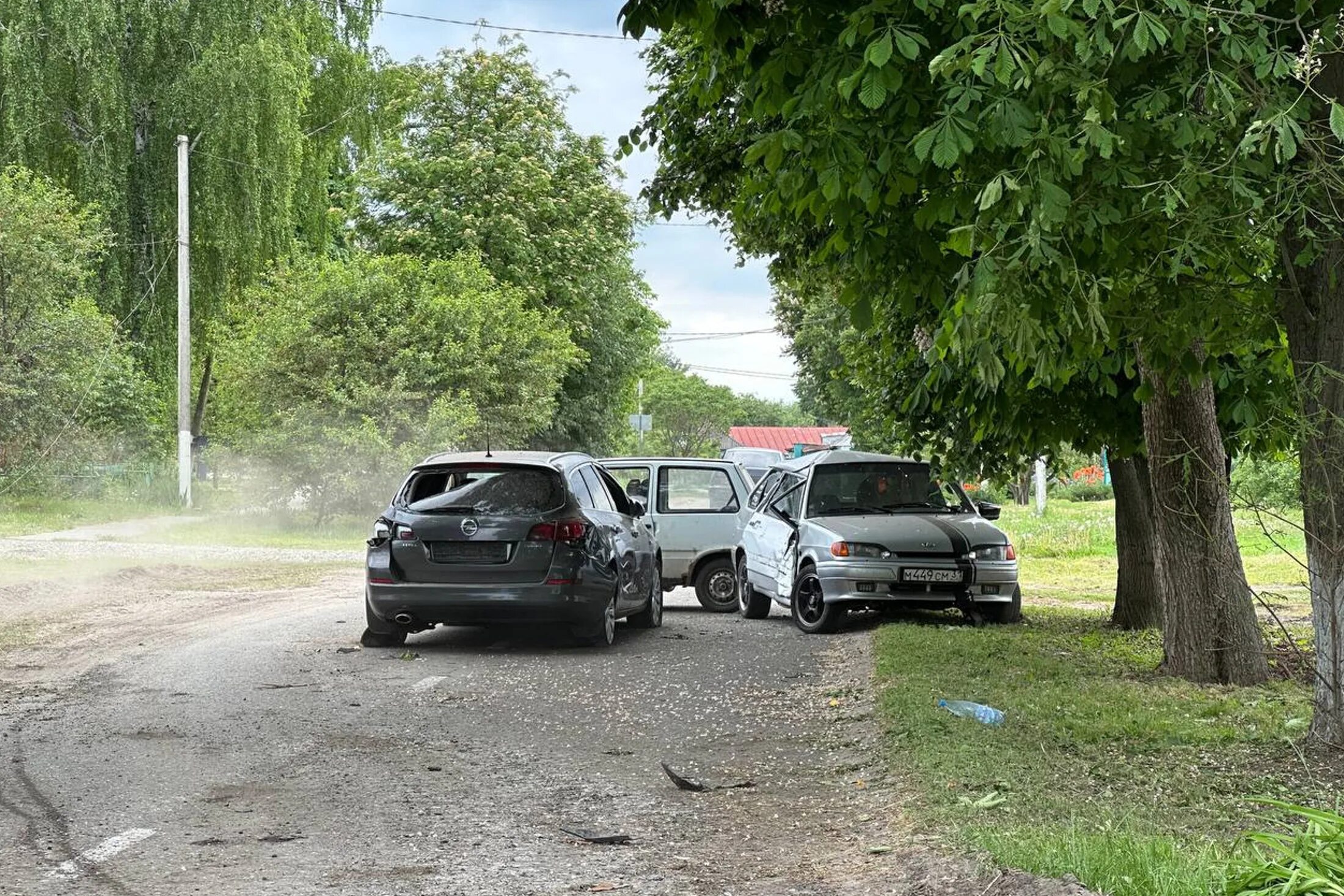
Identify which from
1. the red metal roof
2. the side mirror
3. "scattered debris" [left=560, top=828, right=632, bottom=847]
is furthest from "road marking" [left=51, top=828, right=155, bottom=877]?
the red metal roof

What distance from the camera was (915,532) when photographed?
1413cm

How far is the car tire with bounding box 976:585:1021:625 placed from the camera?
14.7 metres

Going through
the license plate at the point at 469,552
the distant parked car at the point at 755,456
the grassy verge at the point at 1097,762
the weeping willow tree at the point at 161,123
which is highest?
the weeping willow tree at the point at 161,123

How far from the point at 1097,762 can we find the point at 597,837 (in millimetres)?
2737

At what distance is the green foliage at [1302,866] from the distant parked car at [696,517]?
42.8ft

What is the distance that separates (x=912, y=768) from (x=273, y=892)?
3.27 metres

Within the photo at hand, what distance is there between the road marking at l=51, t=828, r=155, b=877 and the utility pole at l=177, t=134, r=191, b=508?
28.6m

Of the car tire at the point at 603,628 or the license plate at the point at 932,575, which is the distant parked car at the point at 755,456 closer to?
the license plate at the point at 932,575

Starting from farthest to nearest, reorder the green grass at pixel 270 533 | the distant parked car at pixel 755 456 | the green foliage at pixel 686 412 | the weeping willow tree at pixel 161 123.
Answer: the green foliage at pixel 686 412
the distant parked car at pixel 755 456
the weeping willow tree at pixel 161 123
the green grass at pixel 270 533

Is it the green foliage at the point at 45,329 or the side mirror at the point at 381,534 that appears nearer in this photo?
the side mirror at the point at 381,534

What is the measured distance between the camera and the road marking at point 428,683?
10492mm

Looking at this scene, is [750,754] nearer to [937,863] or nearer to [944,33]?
[937,863]

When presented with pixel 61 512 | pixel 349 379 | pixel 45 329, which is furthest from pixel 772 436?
pixel 45 329

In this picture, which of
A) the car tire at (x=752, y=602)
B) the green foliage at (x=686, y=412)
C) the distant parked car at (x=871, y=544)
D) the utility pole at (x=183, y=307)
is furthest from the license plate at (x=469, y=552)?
the green foliage at (x=686, y=412)
